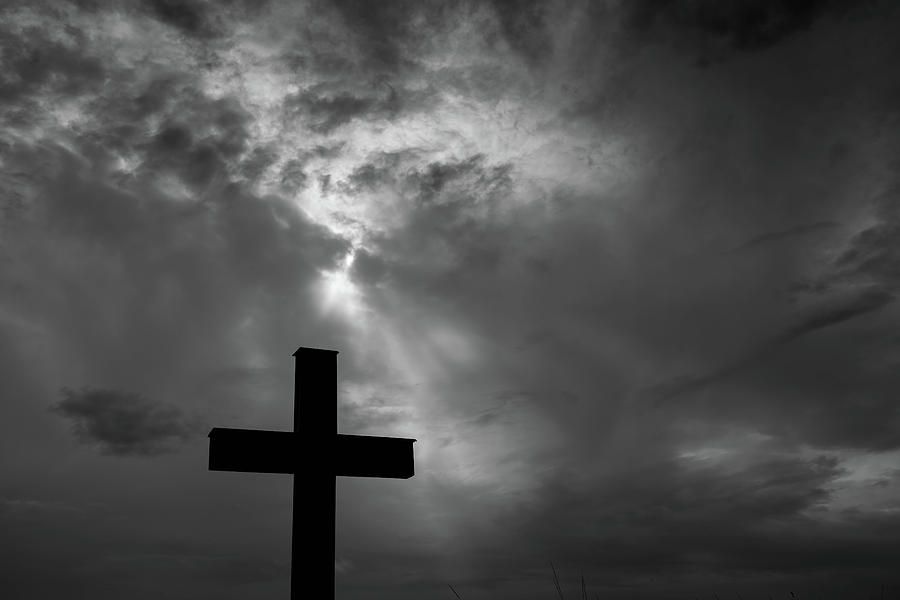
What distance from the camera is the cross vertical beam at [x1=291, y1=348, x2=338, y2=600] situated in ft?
26.1

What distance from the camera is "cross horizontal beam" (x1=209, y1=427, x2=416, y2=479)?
8312 mm

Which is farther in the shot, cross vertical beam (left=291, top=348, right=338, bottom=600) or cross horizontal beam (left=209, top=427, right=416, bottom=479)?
cross horizontal beam (left=209, top=427, right=416, bottom=479)

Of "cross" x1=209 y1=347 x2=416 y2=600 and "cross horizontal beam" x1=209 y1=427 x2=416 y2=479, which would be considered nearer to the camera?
"cross" x1=209 y1=347 x2=416 y2=600

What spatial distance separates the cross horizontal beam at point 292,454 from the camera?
327 inches

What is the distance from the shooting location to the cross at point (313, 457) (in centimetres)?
802

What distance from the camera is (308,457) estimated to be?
8.55m

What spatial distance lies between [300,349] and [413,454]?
1748mm

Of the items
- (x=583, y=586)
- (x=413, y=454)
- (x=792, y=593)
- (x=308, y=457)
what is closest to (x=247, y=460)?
(x=308, y=457)

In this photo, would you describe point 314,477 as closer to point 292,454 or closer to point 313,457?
point 313,457

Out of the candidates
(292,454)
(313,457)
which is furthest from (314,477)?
(292,454)

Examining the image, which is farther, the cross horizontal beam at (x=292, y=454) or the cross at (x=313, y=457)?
the cross horizontal beam at (x=292, y=454)

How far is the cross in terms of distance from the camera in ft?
26.3

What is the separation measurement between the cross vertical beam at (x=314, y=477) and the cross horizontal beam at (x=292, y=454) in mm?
58

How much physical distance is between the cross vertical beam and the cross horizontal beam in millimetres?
58
